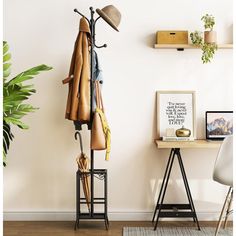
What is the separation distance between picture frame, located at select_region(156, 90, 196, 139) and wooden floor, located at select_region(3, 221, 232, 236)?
80cm

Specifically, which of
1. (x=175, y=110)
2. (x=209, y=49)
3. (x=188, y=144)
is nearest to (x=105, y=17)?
(x=209, y=49)

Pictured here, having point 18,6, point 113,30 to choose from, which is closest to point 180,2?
point 113,30

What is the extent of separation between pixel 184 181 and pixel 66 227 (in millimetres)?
1083

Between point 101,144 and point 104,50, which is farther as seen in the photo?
point 104,50

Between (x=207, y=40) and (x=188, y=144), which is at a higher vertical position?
(x=207, y=40)

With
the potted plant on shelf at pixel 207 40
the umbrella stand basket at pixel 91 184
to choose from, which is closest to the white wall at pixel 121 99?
the potted plant on shelf at pixel 207 40

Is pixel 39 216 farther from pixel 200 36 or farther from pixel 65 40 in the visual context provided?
pixel 200 36

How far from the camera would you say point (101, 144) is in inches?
164

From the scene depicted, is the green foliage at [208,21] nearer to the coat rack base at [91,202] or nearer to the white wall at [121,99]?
the white wall at [121,99]

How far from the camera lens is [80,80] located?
13.7 feet

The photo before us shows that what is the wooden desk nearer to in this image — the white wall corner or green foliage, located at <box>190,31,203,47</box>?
the white wall corner

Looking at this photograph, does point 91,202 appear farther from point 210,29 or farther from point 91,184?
point 210,29

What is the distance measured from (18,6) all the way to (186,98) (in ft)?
5.55

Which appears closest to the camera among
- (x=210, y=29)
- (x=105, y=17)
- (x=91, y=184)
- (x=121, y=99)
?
(x=105, y=17)
